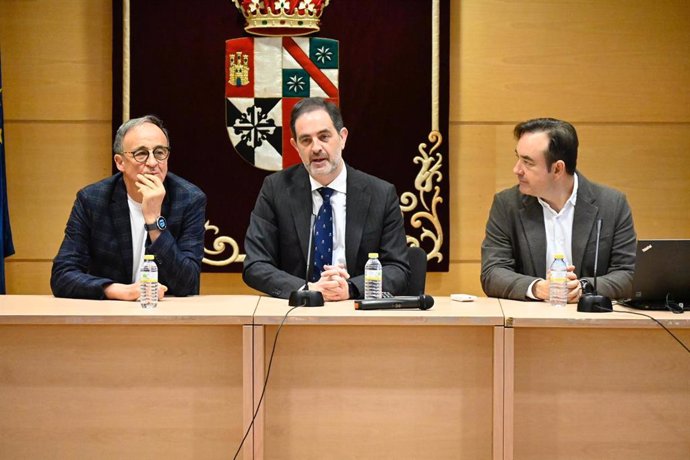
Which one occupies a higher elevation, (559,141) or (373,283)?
(559,141)

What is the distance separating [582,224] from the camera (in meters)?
3.42

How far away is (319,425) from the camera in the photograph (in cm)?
268

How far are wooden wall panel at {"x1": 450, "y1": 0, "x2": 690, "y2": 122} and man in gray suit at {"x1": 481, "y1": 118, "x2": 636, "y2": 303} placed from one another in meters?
1.04

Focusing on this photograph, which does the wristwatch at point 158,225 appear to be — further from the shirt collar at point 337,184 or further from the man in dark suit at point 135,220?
the shirt collar at point 337,184

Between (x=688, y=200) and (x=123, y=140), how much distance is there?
2.95m

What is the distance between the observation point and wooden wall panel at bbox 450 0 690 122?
450cm

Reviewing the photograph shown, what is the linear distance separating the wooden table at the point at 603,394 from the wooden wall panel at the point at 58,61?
277cm

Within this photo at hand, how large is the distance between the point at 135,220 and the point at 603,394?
1.86 metres

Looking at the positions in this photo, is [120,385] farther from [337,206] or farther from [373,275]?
[337,206]

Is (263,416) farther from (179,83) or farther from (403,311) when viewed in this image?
(179,83)

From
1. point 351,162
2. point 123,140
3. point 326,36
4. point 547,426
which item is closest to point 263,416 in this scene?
point 547,426

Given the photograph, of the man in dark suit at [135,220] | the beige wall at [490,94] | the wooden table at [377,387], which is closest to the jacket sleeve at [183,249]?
the man in dark suit at [135,220]

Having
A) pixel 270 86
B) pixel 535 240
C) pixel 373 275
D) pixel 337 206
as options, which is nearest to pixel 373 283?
pixel 373 275

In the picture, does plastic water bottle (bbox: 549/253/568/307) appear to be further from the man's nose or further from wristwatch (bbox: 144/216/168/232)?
the man's nose
